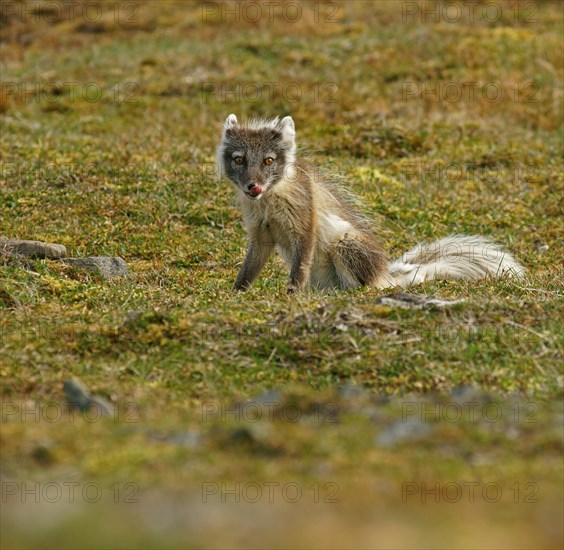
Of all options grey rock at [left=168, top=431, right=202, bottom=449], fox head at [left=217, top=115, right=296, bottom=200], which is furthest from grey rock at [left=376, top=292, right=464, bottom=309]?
grey rock at [left=168, top=431, right=202, bottom=449]

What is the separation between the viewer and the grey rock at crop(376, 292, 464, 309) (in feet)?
30.6

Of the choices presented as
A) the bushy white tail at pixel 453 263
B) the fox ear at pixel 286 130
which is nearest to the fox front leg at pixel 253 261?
the fox ear at pixel 286 130

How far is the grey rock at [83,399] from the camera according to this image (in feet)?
24.5

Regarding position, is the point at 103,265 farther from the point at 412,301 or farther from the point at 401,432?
the point at 401,432

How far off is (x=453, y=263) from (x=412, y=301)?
10.5ft

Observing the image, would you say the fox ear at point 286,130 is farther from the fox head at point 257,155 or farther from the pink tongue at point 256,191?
the pink tongue at point 256,191

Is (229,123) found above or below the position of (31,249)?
above

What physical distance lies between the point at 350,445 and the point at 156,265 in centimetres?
690

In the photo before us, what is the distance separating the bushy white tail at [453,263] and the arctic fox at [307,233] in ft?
0.04

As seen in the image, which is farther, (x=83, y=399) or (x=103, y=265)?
(x=103, y=265)

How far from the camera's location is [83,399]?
24.7 ft

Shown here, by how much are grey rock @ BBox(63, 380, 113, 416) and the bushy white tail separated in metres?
5.26

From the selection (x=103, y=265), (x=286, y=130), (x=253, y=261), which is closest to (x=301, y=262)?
(x=253, y=261)

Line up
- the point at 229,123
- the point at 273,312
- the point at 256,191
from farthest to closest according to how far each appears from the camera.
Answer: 1. the point at 229,123
2. the point at 256,191
3. the point at 273,312
